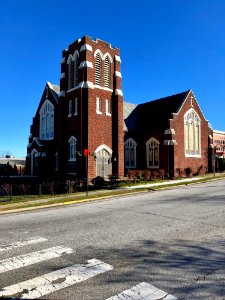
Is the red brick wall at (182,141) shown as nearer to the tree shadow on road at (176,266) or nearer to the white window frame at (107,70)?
the white window frame at (107,70)

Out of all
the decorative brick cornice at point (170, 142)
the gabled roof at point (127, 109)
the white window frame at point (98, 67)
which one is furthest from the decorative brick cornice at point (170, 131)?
the white window frame at point (98, 67)

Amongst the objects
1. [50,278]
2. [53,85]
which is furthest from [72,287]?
[53,85]

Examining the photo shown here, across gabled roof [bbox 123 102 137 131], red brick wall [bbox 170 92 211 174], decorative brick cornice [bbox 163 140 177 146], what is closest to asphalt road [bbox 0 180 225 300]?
decorative brick cornice [bbox 163 140 177 146]

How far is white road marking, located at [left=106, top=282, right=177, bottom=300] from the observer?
416cm

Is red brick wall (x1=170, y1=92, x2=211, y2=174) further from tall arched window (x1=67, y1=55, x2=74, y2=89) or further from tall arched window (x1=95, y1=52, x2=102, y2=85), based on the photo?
tall arched window (x1=67, y1=55, x2=74, y2=89)

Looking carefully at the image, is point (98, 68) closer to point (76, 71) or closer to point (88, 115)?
point (76, 71)

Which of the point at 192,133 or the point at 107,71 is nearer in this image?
the point at 107,71

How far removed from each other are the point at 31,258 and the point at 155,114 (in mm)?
29658

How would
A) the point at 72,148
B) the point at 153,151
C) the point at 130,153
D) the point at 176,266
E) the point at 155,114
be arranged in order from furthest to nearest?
the point at 155,114
the point at 130,153
the point at 153,151
the point at 72,148
the point at 176,266

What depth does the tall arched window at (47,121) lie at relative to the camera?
3319 cm

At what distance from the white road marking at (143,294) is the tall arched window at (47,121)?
2932 centimetres

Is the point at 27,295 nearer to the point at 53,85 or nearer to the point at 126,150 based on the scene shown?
the point at 126,150

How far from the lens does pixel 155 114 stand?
34031 mm

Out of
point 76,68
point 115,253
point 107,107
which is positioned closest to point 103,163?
point 107,107
